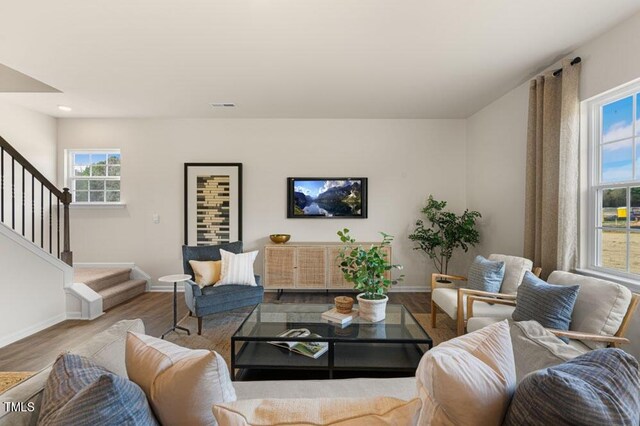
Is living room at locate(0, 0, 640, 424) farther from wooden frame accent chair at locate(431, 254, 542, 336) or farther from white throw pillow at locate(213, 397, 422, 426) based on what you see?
white throw pillow at locate(213, 397, 422, 426)

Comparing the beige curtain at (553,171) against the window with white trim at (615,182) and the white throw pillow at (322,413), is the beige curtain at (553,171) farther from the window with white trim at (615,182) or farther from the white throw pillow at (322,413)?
the white throw pillow at (322,413)

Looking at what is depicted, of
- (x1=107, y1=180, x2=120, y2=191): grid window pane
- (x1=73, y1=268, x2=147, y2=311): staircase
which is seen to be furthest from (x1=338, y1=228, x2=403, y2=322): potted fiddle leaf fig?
(x1=107, y1=180, x2=120, y2=191): grid window pane

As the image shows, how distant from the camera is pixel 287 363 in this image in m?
2.12

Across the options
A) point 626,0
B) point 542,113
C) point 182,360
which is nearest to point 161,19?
point 182,360

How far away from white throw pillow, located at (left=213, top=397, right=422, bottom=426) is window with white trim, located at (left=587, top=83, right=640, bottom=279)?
2.84 m

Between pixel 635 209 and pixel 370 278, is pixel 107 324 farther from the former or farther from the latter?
pixel 635 209

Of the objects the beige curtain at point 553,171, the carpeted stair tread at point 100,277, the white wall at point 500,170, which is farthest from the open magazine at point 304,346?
the carpeted stair tread at point 100,277

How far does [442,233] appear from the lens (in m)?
4.73

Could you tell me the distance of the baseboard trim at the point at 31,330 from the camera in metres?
2.96

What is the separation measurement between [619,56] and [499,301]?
2.14 m

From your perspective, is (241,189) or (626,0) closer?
(626,0)

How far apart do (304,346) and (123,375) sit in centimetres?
148

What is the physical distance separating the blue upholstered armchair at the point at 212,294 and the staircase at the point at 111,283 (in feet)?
4.15

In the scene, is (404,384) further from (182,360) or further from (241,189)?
(241,189)
